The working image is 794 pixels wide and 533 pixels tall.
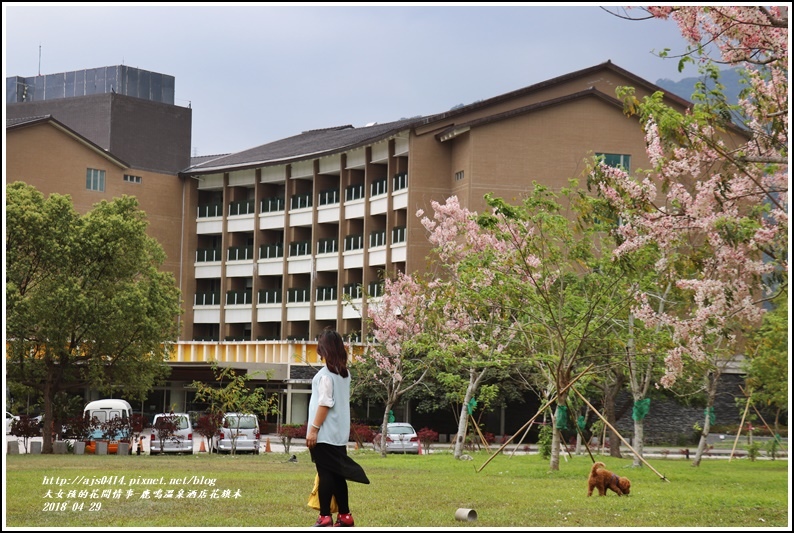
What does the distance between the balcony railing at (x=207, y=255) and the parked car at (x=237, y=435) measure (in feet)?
92.9

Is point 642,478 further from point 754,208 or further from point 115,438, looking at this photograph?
point 115,438

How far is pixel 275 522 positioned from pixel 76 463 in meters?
17.5

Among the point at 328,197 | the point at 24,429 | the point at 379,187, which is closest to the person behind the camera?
the point at 24,429

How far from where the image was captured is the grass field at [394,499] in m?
12.4

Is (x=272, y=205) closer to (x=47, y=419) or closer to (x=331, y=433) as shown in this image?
(x=47, y=419)

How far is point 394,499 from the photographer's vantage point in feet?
51.4

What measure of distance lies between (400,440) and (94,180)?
2764 cm

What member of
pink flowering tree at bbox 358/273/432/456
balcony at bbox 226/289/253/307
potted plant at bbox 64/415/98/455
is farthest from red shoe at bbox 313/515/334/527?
balcony at bbox 226/289/253/307

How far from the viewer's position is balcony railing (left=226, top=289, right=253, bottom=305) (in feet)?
216

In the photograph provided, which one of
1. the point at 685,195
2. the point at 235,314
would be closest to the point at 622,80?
the point at 235,314

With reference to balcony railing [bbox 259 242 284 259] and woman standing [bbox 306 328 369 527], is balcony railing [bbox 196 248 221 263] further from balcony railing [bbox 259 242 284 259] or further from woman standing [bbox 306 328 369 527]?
woman standing [bbox 306 328 369 527]

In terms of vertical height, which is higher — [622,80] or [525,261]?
[622,80]

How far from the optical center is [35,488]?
58.4ft

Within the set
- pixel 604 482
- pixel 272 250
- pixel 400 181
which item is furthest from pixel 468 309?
pixel 272 250
